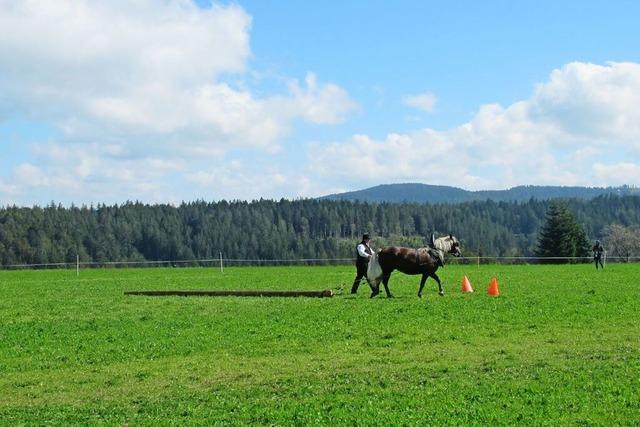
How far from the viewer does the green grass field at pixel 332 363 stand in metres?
11.4

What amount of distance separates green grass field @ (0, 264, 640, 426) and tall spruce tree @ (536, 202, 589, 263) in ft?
209

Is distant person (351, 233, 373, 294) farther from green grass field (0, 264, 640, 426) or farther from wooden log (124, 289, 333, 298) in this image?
green grass field (0, 264, 640, 426)

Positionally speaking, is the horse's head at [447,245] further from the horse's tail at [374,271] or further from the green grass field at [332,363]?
the green grass field at [332,363]

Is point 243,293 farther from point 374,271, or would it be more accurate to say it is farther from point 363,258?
point 374,271

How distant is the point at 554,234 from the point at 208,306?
68.9m

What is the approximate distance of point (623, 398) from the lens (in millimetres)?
11398

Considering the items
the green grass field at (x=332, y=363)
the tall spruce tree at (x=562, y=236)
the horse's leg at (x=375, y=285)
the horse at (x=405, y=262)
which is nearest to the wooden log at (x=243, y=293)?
the horse's leg at (x=375, y=285)

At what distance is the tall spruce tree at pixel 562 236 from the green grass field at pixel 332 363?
6373 cm

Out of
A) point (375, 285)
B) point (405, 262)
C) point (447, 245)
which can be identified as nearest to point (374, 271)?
point (375, 285)

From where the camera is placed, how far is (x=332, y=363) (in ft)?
50.9

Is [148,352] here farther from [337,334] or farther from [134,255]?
[134,255]

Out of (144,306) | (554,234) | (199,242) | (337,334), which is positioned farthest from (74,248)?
(337,334)

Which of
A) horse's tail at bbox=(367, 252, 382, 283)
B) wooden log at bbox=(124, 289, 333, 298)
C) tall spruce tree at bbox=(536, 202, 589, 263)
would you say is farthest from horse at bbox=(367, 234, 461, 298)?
tall spruce tree at bbox=(536, 202, 589, 263)

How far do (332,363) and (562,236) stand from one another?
78.1 meters
